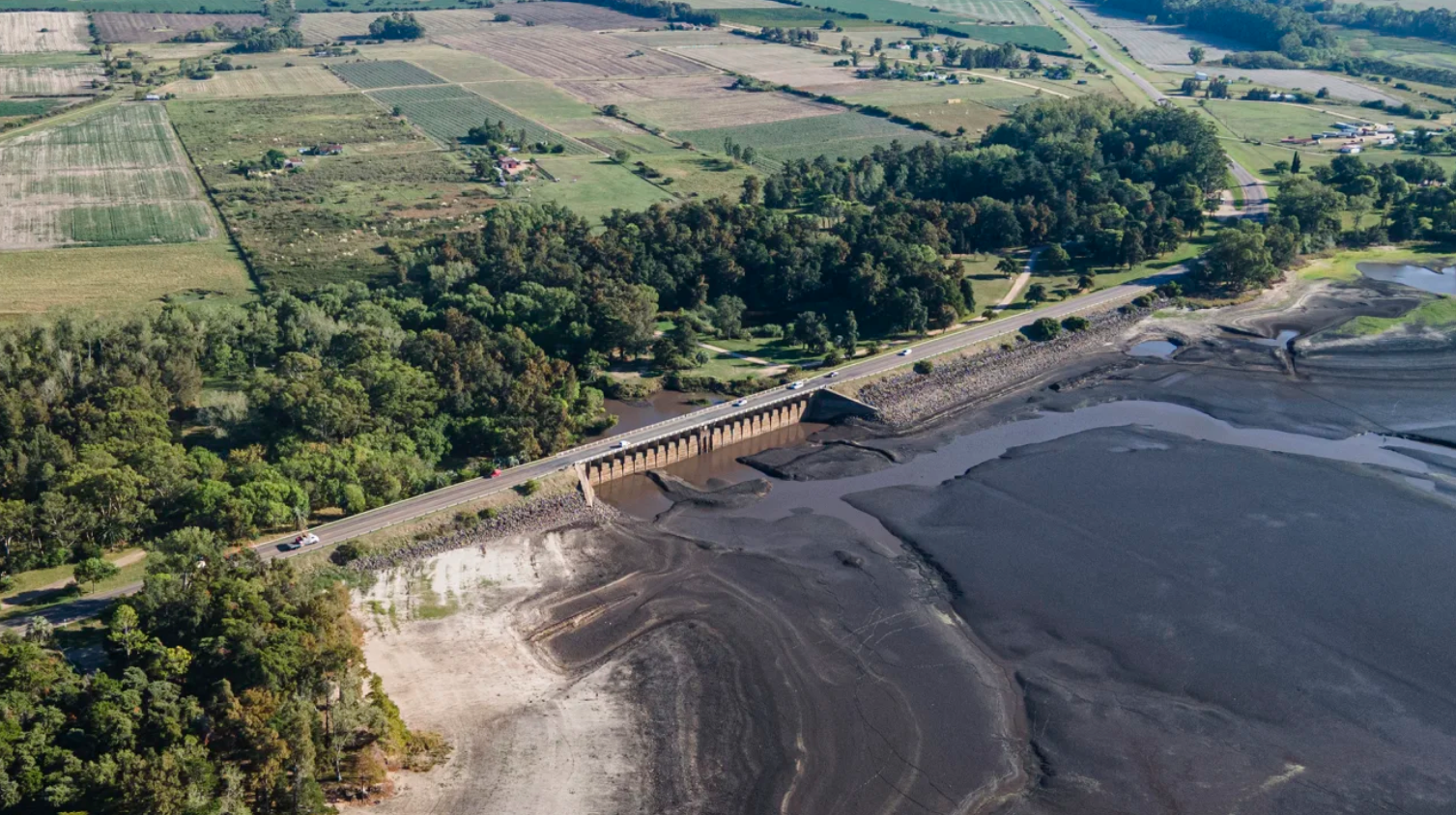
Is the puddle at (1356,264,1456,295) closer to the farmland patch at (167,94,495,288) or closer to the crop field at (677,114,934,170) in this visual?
the crop field at (677,114,934,170)

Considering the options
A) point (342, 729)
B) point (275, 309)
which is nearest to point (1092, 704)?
point (342, 729)

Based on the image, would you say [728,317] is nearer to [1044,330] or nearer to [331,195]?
[1044,330]

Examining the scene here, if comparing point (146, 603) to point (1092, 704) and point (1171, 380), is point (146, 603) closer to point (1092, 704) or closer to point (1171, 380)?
point (1092, 704)

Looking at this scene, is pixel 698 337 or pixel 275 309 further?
pixel 698 337

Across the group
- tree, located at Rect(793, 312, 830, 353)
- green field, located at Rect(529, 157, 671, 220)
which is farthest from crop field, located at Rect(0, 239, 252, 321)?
tree, located at Rect(793, 312, 830, 353)

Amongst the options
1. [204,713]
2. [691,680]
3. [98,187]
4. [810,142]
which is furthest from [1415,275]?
[98,187]
